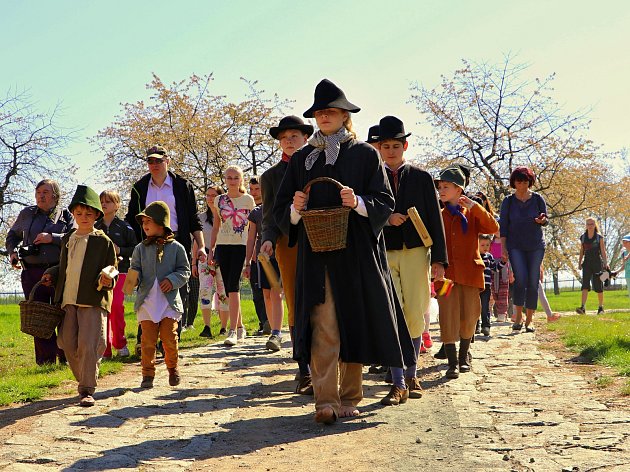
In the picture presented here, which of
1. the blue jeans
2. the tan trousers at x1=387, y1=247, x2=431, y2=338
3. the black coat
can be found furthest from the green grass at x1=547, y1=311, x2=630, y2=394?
the black coat

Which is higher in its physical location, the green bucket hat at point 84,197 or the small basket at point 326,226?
the green bucket hat at point 84,197

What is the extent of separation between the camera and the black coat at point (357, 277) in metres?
5.80

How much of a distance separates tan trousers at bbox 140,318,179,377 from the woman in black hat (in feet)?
6.28

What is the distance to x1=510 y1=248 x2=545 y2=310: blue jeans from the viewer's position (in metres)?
12.3

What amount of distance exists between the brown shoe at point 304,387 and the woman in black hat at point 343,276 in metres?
1.05

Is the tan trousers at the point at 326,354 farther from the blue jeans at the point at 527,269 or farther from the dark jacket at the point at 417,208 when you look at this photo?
the blue jeans at the point at 527,269

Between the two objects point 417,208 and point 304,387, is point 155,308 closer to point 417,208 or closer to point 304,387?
point 304,387

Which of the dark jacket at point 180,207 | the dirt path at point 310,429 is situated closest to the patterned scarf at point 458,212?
the dirt path at point 310,429

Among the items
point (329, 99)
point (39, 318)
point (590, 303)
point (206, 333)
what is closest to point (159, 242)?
point (39, 318)

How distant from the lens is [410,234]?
7.28m

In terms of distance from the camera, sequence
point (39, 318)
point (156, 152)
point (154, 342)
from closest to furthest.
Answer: point (39, 318) < point (154, 342) < point (156, 152)

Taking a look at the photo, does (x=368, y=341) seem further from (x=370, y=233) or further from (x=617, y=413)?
(x=617, y=413)

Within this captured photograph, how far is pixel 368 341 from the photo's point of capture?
5.83 m

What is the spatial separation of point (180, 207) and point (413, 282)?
341cm
